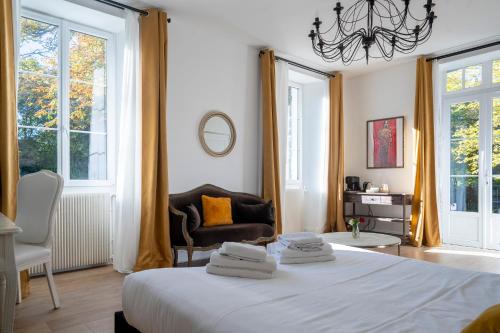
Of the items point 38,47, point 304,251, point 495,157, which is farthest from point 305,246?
point 495,157

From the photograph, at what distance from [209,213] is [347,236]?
1.59 m

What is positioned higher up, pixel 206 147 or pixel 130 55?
pixel 130 55

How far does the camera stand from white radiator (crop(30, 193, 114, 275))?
3518 millimetres

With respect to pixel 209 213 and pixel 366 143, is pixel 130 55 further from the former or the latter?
pixel 366 143

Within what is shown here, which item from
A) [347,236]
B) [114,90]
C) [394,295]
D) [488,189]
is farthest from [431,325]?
[488,189]

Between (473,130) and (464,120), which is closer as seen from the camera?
(473,130)

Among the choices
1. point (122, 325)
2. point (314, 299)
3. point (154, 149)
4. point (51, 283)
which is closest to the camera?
point (314, 299)

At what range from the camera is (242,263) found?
5.64 feet

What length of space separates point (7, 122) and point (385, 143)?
5.27 metres

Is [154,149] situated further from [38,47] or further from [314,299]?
[314,299]

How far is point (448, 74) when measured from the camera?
219 inches

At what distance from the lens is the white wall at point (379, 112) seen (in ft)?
18.7

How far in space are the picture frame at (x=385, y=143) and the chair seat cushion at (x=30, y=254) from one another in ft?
16.8

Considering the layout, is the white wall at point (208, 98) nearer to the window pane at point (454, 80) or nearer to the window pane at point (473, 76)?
the window pane at point (454, 80)
